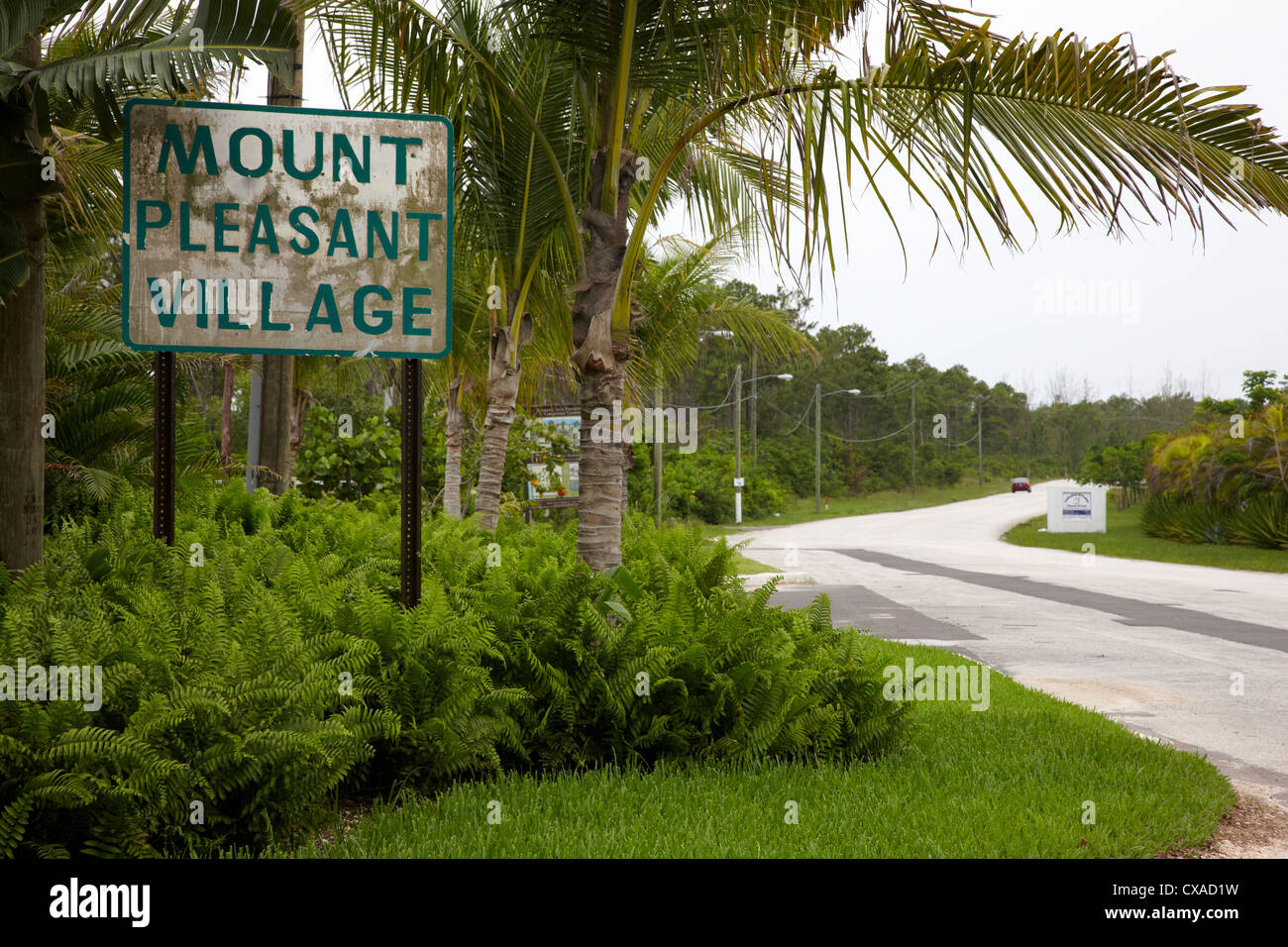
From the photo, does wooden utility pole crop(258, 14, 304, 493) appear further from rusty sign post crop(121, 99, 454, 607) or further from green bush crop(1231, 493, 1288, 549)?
green bush crop(1231, 493, 1288, 549)

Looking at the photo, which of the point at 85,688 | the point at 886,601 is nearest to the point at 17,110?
the point at 85,688

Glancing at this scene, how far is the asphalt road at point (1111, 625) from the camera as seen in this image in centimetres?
729

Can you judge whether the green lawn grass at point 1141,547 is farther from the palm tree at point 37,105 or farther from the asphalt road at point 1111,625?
the palm tree at point 37,105

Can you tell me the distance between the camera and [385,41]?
19.4ft

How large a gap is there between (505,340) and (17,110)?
727 centimetres

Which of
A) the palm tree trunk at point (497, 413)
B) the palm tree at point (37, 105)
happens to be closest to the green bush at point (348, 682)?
the palm tree at point (37, 105)

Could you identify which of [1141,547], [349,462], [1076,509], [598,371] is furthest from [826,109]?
[1076,509]

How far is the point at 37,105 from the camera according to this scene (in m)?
5.08

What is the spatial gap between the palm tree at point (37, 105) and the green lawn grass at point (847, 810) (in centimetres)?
280

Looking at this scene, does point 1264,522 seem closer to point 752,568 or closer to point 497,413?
point 752,568

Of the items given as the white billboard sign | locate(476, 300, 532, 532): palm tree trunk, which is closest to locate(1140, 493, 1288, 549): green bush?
the white billboard sign

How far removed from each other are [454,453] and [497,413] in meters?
3.31

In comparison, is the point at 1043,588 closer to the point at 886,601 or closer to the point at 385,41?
the point at 886,601

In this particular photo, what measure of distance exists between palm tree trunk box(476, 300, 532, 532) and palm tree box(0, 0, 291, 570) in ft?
20.9
